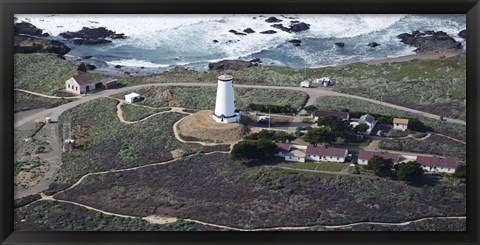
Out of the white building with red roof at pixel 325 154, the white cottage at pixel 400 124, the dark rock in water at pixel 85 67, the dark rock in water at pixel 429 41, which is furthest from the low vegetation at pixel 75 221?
the dark rock in water at pixel 429 41

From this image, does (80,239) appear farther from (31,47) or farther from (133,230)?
(31,47)

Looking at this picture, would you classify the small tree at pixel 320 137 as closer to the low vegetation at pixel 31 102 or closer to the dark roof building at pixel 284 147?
the dark roof building at pixel 284 147

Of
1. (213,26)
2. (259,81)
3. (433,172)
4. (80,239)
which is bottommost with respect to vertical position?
(80,239)

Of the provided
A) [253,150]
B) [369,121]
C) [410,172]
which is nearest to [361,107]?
[369,121]

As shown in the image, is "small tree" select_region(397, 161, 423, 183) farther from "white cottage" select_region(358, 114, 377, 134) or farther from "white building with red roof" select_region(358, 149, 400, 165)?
"white cottage" select_region(358, 114, 377, 134)

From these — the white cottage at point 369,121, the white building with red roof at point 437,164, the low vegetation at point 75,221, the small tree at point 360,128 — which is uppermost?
the white cottage at point 369,121

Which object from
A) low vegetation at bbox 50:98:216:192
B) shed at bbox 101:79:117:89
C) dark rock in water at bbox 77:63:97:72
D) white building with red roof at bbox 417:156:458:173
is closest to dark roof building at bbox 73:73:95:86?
dark rock in water at bbox 77:63:97:72

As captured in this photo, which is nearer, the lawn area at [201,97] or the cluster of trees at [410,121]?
the cluster of trees at [410,121]

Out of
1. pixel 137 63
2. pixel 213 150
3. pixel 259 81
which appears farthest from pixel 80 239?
pixel 259 81
